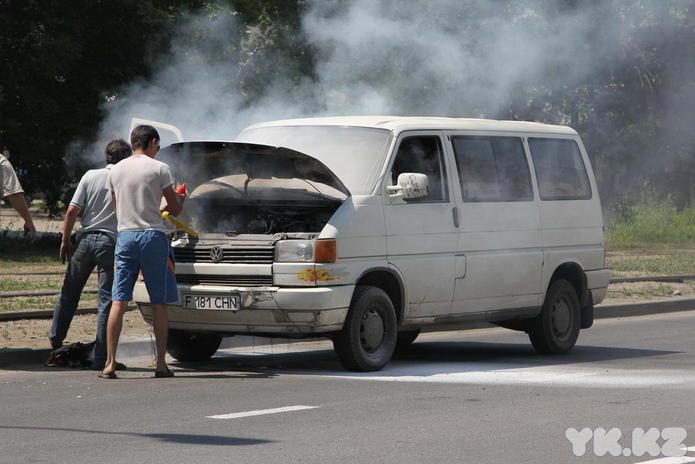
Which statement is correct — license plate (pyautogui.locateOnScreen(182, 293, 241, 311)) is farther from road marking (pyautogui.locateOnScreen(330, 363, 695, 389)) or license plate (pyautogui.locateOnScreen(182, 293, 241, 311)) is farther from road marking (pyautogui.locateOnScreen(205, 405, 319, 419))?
road marking (pyautogui.locateOnScreen(205, 405, 319, 419))

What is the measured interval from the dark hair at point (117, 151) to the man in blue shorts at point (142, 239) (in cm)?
54

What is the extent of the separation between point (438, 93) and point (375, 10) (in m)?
4.54

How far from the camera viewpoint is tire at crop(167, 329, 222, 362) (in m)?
9.59

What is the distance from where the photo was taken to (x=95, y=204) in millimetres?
9102

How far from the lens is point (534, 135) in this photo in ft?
34.4

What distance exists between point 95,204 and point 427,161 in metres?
2.65

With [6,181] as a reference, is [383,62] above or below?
above

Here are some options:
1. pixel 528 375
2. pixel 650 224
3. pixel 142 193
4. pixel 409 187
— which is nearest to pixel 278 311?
pixel 142 193

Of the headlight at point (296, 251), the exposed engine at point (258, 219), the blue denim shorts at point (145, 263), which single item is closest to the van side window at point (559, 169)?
the exposed engine at point (258, 219)

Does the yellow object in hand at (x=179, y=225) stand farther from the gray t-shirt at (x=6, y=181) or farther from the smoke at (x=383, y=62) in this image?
the smoke at (x=383, y=62)

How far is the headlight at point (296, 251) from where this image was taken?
8.46m

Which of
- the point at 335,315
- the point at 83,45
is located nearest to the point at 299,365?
the point at 335,315

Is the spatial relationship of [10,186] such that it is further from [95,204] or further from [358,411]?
[358,411]

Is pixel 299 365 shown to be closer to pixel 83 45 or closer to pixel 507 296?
pixel 507 296
